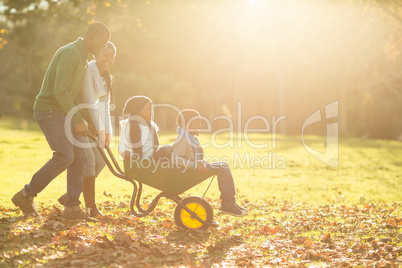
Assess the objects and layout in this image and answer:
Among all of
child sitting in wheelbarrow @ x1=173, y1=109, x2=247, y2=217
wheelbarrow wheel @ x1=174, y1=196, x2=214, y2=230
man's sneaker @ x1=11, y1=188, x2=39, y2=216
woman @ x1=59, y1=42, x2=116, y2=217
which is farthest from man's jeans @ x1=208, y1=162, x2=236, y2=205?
man's sneaker @ x1=11, y1=188, x2=39, y2=216

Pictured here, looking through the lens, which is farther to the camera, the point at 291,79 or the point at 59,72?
the point at 291,79

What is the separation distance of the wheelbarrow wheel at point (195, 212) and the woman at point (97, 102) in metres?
1.15

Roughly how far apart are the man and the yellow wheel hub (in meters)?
1.40

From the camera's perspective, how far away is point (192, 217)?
237 inches

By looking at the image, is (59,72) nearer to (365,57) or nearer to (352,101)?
(365,57)

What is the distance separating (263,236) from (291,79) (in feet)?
130

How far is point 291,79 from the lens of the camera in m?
44.8

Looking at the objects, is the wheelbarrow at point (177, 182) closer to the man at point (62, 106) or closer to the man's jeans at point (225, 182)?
the man's jeans at point (225, 182)

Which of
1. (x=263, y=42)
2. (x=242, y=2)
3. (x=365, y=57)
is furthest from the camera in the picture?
(x=263, y=42)

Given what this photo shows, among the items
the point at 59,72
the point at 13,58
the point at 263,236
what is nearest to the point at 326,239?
the point at 263,236

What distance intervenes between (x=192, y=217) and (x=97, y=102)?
189 centimetres

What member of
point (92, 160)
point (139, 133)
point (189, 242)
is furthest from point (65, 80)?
point (189, 242)

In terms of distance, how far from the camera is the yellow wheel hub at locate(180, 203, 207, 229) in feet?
19.6

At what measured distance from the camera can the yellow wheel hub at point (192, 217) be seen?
5.97 m
